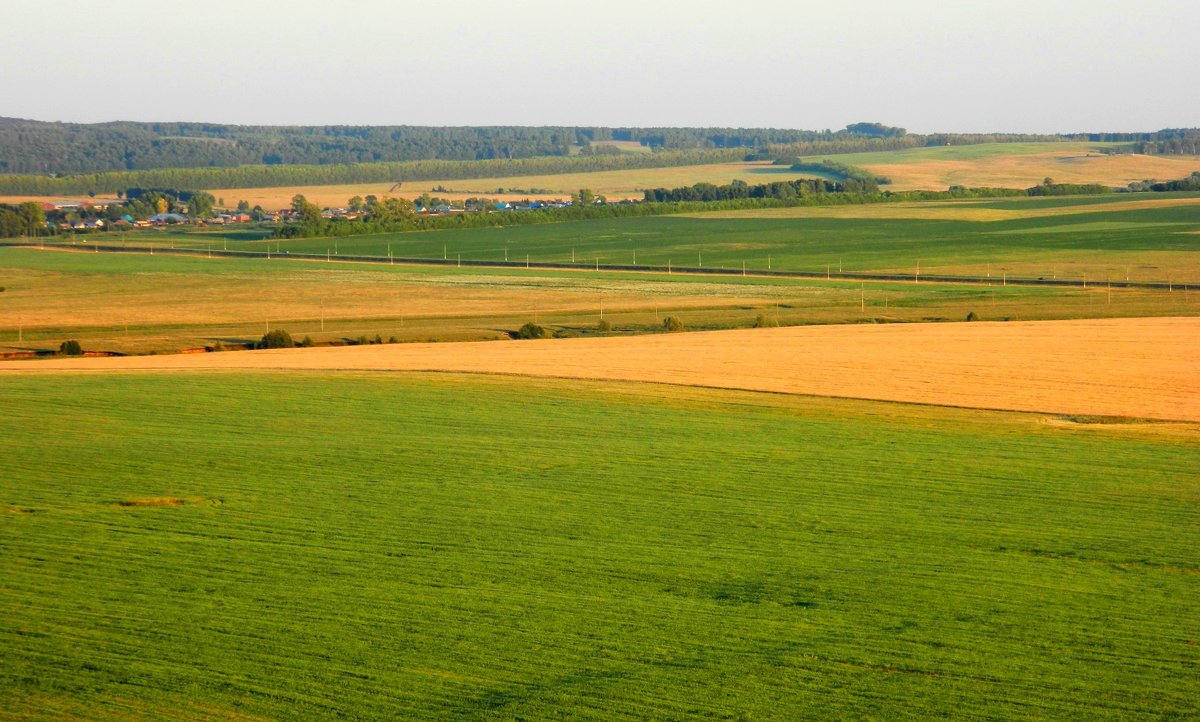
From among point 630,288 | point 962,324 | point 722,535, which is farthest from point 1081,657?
point 630,288

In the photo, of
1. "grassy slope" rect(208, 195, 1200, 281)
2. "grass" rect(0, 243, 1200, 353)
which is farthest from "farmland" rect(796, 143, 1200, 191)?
"grass" rect(0, 243, 1200, 353)

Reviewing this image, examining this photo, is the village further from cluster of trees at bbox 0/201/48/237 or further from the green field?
the green field

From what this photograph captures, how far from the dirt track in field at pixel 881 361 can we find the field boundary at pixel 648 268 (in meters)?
21.5

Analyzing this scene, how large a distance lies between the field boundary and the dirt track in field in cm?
2153

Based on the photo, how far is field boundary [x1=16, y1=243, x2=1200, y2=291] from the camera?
75375mm

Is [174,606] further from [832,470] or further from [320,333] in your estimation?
[320,333]

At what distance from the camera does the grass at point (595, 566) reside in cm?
1521

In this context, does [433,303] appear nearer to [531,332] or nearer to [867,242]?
[531,332]

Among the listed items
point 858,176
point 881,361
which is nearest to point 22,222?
point 858,176

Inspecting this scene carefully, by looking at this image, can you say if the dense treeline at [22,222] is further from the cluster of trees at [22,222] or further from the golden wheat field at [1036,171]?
the golden wheat field at [1036,171]

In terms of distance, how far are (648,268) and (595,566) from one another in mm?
73584

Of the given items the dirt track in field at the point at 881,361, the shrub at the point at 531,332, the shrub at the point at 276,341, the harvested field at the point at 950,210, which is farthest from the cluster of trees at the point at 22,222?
the shrub at the point at 531,332

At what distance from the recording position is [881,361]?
140ft

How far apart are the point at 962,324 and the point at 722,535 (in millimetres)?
34664
